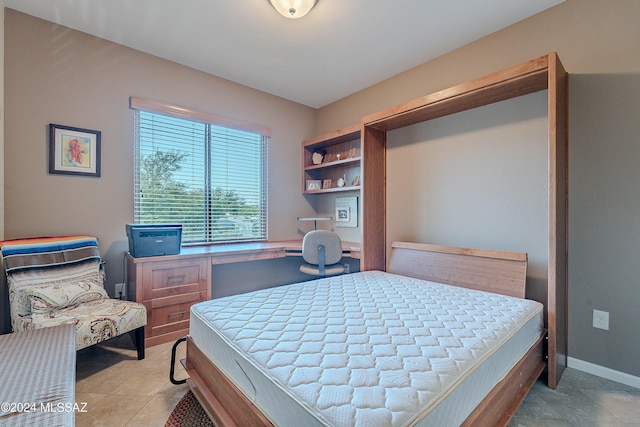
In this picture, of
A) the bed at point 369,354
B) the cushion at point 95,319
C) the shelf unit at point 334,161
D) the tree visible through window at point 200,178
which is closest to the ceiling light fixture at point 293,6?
the shelf unit at point 334,161

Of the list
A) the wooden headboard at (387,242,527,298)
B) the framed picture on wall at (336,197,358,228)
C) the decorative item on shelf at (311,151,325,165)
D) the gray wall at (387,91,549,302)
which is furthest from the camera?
the decorative item on shelf at (311,151,325,165)

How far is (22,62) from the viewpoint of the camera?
2191 mm

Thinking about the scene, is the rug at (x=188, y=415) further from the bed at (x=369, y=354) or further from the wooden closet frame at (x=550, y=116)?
the wooden closet frame at (x=550, y=116)

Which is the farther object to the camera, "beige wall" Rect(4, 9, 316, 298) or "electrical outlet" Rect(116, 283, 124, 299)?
"electrical outlet" Rect(116, 283, 124, 299)

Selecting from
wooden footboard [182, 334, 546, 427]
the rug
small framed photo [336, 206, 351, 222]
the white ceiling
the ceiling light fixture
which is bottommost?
the rug

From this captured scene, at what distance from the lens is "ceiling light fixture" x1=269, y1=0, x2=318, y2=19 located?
1922 mm

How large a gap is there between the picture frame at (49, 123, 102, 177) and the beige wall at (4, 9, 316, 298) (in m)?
0.05

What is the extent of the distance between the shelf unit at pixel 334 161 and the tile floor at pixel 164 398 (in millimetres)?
2375

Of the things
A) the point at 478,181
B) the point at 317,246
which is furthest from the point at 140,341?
the point at 478,181

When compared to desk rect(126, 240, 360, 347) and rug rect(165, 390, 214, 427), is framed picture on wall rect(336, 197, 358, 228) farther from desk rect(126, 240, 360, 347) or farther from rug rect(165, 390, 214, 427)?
rug rect(165, 390, 214, 427)

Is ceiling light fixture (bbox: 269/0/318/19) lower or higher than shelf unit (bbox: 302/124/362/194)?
higher

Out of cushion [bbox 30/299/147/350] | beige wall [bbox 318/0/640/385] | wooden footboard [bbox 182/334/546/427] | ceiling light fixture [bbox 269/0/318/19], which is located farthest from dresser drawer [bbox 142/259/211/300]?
beige wall [bbox 318/0/640/385]

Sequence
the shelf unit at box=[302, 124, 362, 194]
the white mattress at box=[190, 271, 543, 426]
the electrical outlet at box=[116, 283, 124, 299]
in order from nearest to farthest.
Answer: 1. the white mattress at box=[190, 271, 543, 426]
2. the electrical outlet at box=[116, 283, 124, 299]
3. the shelf unit at box=[302, 124, 362, 194]

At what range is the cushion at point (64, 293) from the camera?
1877mm
